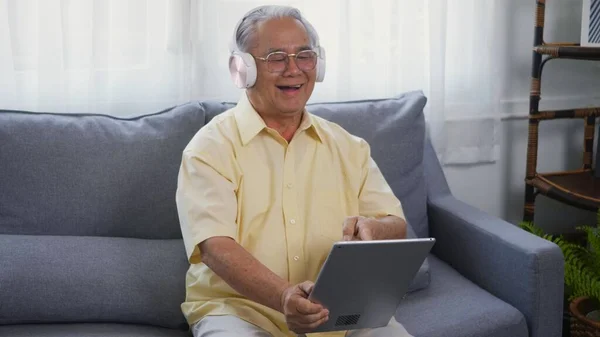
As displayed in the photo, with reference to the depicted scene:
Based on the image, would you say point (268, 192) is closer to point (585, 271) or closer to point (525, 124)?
point (585, 271)

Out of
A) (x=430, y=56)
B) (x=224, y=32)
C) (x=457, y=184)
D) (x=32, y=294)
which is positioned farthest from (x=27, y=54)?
(x=457, y=184)

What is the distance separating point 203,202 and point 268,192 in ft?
0.57

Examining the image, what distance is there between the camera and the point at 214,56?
2641 millimetres

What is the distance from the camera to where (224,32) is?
265 centimetres

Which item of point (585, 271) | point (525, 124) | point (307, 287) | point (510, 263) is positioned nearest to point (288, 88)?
point (307, 287)

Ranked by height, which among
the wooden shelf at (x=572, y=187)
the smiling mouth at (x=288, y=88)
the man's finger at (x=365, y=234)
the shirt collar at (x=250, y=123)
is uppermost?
the smiling mouth at (x=288, y=88)

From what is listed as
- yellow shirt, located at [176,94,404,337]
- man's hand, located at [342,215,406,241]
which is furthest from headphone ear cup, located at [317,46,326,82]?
man's hand, located at [342,215,406,241]

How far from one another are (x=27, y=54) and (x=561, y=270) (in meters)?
1.54

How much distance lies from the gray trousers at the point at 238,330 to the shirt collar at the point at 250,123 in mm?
401

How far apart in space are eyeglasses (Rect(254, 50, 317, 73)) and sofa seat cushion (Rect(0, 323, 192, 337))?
2.19ft

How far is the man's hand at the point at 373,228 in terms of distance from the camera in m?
1.93

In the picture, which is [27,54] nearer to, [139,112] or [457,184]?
[139,112]

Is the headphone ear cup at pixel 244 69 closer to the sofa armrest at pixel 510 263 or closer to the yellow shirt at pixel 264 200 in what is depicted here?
the yellow shirt at pixel 264 200

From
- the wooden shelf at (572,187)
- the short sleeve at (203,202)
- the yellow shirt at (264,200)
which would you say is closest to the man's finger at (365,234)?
the yellow shirt at (264,200)
